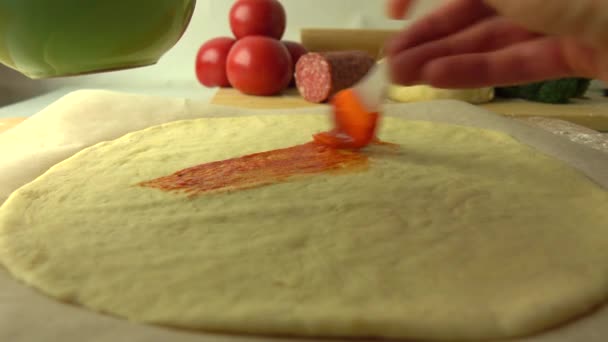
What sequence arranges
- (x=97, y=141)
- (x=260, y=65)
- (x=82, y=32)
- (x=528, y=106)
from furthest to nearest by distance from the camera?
(x=260, y=65) → (x=528, y=106) → (x=97, y=141) → (x=82, y=32)

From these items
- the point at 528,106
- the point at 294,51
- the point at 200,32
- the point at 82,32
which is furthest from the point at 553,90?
the point at 82,32

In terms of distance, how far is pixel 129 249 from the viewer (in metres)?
0.72

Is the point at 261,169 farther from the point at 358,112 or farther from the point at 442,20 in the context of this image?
the point at 442,20

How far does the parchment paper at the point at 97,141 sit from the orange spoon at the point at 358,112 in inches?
15.6

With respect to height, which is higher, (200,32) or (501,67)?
(501,67)

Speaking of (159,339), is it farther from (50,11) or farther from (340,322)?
(50,11)

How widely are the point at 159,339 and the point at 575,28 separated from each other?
55cm

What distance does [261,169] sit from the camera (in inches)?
39.8

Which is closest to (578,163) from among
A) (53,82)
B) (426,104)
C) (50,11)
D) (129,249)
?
(426,104)

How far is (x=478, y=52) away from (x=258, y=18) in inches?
44.6

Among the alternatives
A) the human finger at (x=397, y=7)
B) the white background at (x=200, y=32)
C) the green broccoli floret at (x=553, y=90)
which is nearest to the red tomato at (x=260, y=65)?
the white background at (x=200, y=32)

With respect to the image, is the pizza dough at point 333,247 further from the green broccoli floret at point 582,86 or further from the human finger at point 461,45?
the green broccoli floret at point 582,86

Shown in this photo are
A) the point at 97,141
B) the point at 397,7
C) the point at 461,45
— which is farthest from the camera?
the point at 97,141

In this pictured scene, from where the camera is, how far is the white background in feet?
7.36
